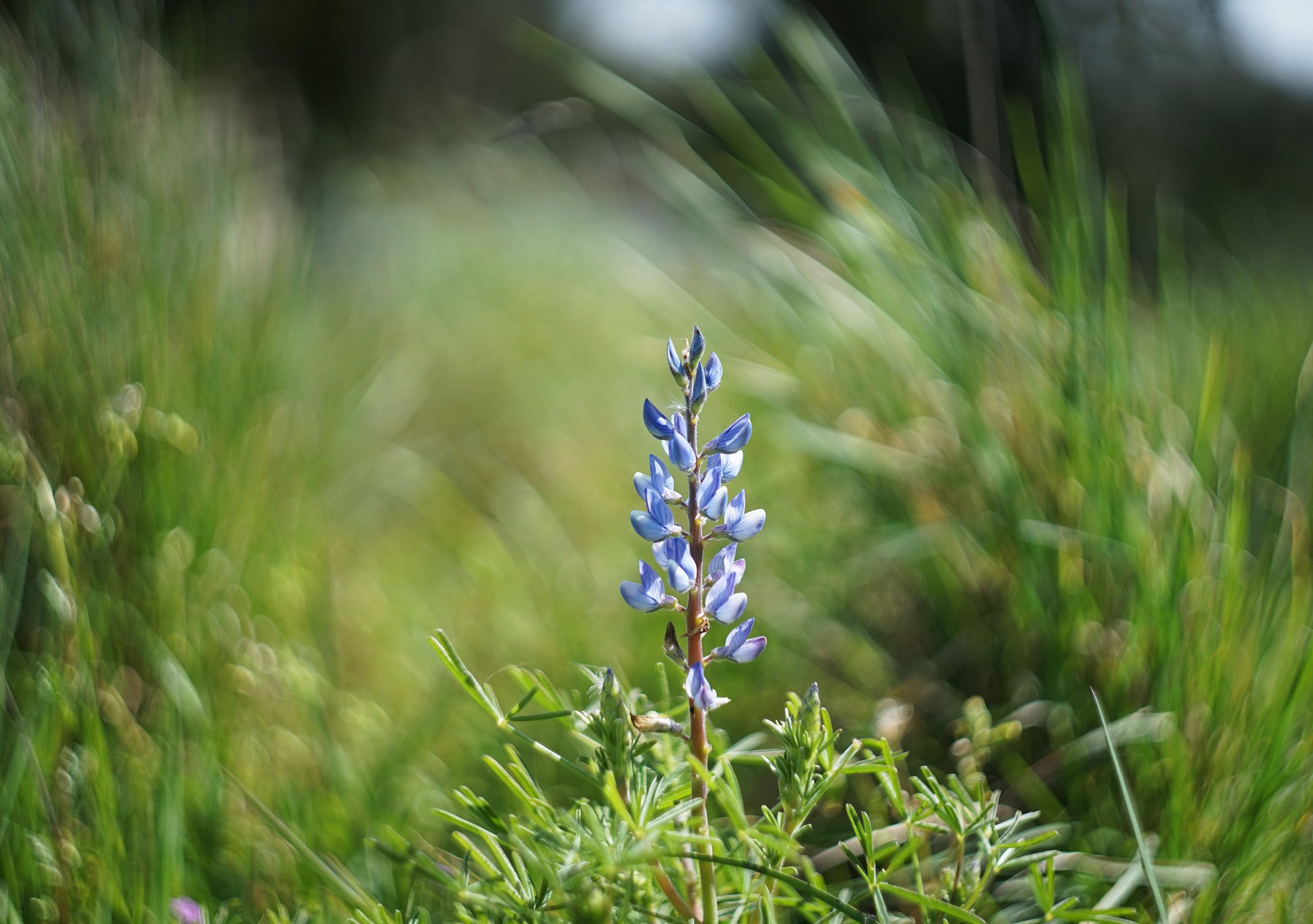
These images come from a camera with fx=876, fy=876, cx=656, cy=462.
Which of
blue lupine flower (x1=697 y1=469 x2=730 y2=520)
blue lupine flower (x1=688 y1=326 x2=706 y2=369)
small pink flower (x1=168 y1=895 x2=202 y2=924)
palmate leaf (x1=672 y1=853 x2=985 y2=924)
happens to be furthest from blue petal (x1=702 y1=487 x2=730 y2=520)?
small pink flower (x1=168 y1=895 x2=202 y2=924)

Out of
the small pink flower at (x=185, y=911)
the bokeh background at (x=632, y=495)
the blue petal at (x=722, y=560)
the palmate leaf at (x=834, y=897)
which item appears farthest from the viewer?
the bokeh background at (x=632, y=495)

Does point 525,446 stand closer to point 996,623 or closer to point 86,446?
point 86,446

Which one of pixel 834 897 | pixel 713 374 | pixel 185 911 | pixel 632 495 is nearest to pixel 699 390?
pixel 713 374

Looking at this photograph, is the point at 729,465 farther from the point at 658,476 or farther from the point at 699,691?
the point at 699,691

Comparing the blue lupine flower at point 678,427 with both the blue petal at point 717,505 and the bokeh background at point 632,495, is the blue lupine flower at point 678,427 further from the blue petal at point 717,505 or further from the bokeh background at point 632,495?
the bokeh background at point 632,495

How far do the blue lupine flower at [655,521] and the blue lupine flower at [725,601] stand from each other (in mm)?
51

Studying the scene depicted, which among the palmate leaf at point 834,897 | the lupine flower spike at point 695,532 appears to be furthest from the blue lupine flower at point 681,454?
the palmate leaf at point 834,897

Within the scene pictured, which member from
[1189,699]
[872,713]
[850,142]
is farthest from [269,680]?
[850,142]

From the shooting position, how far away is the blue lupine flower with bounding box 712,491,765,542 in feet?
2.26

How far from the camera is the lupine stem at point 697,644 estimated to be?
659 mm

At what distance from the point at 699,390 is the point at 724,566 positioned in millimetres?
146

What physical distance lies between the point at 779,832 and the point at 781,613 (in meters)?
0.86

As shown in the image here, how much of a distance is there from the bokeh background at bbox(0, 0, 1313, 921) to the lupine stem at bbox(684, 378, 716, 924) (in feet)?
0.61

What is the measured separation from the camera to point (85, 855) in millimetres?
896
